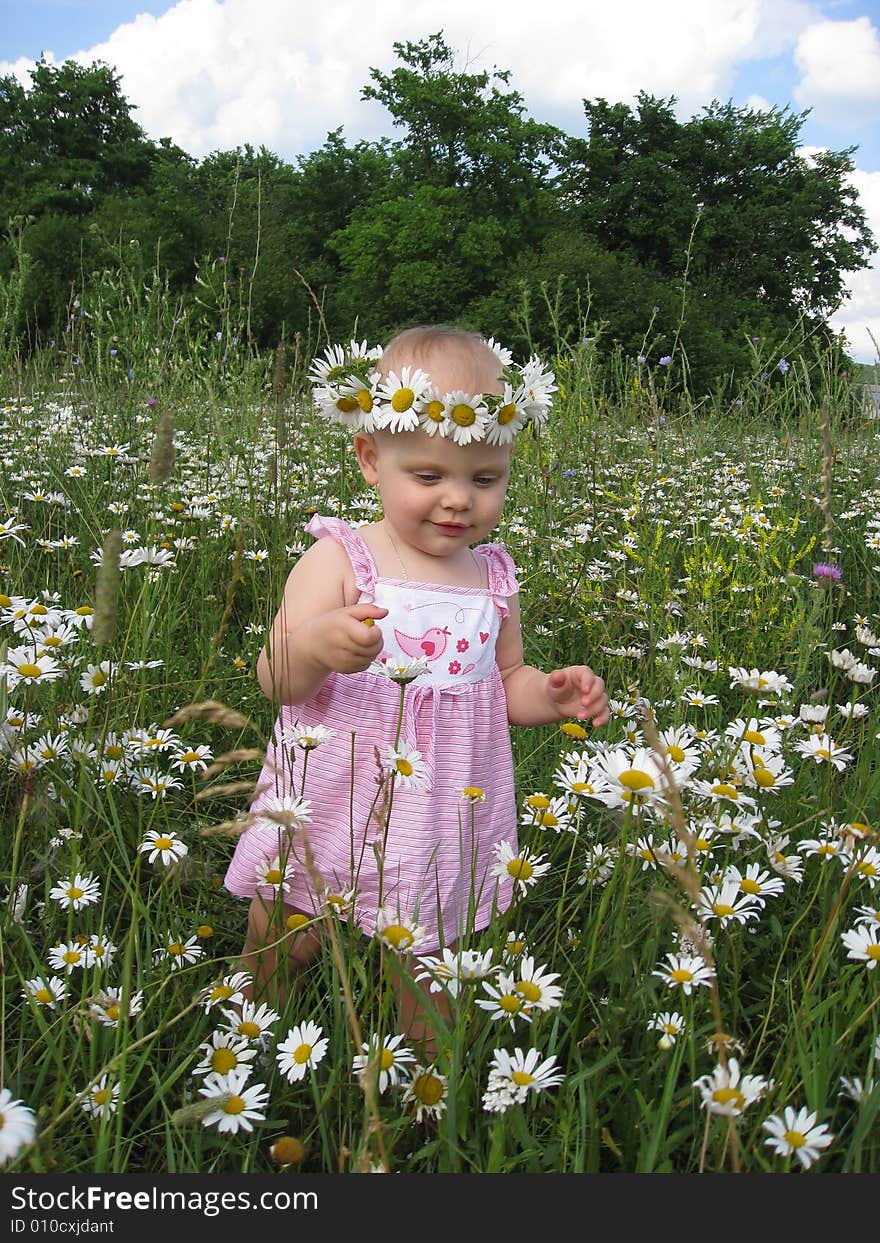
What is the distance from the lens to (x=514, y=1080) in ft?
3.57

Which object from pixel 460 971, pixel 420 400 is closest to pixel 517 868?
pixel 460 971

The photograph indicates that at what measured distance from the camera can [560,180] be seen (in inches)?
1259

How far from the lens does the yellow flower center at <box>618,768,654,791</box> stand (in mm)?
1207

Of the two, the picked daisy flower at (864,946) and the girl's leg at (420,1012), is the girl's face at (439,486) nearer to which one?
the girl's leg at (420,1012)

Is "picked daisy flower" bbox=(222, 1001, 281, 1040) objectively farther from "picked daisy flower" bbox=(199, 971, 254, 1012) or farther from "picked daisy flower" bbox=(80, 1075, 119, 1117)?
"picked daisy flower" bbox=(80, 1075, 119, 1117)

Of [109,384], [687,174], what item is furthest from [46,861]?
[687,174]

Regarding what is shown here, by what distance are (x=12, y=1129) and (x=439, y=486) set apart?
3.95ft

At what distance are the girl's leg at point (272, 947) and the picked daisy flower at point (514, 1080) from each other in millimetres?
418

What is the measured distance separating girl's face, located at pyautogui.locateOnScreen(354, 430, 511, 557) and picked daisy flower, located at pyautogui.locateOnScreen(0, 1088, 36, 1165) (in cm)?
116

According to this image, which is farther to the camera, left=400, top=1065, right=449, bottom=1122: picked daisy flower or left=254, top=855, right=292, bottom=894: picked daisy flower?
left=254, top=855, right=292, bottom=894: picked daisy flower

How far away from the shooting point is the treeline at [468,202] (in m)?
23.0

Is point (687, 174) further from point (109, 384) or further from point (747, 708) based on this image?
point (747, 708)

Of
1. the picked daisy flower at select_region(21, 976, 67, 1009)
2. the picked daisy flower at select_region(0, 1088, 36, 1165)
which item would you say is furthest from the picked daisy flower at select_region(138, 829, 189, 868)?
the picked daisy flower at select_region(0, 1088, 36, 1165)

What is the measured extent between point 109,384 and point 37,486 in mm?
1521
